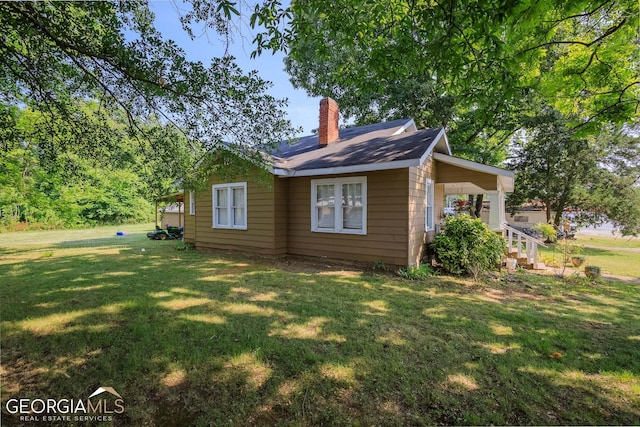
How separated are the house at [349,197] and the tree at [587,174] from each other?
10.0 meters

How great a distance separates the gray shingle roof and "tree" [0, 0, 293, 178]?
1219 millimetres

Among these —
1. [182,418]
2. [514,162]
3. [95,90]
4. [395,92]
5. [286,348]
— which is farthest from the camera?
[514,162]

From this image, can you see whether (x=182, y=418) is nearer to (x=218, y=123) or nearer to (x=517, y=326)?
(x=218, y=123)

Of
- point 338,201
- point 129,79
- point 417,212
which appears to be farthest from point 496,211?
point 129,79

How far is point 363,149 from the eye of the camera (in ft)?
27.0

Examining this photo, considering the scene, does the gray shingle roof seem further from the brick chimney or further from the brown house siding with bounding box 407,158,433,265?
the brown house siding with bounding box 407,158,433,265

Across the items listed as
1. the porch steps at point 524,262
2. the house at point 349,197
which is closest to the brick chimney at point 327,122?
the house at point 349,197

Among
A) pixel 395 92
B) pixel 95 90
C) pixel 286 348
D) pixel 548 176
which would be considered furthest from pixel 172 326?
pixel 548 176

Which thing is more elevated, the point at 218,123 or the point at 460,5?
the point at 460,5

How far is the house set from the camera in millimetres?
7230

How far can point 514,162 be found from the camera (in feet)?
62.0

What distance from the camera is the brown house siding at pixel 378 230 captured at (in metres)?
7.17

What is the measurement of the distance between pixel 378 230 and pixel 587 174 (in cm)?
1707

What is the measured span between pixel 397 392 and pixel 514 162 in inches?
826
